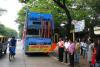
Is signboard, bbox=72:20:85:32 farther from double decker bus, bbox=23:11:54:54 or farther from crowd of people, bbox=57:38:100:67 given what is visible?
double decker bus, bbox=23:11:54:54

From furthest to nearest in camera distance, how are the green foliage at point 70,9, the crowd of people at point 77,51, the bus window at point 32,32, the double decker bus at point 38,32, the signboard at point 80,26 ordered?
the bus window at point 32,32
the green foliage at point 70,9
the double decker bus at point 38,32
the signboard at point 80,26
the crowd of people at point 77,51

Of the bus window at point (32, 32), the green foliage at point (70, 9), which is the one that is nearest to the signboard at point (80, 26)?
the green foliage at point (70, 9)

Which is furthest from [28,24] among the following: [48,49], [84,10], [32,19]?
[84,10]

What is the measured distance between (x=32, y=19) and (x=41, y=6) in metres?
8.58

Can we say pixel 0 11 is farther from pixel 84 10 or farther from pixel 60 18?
pixel 84 10

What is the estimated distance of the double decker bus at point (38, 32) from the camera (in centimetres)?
2459

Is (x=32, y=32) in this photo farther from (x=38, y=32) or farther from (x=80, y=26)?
(x=80, y=26)

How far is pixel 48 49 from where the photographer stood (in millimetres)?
24781

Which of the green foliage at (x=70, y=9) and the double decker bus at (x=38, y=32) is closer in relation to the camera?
the double decker bus at (x=38, y=32)

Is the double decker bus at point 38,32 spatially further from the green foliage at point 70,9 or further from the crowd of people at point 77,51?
the crowd of people at point 77,51

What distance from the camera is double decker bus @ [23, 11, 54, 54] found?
2459cm

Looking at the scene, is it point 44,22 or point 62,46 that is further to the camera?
point 44,22

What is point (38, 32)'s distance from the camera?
82.5 ft

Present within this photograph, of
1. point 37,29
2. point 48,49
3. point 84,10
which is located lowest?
point 48,49
